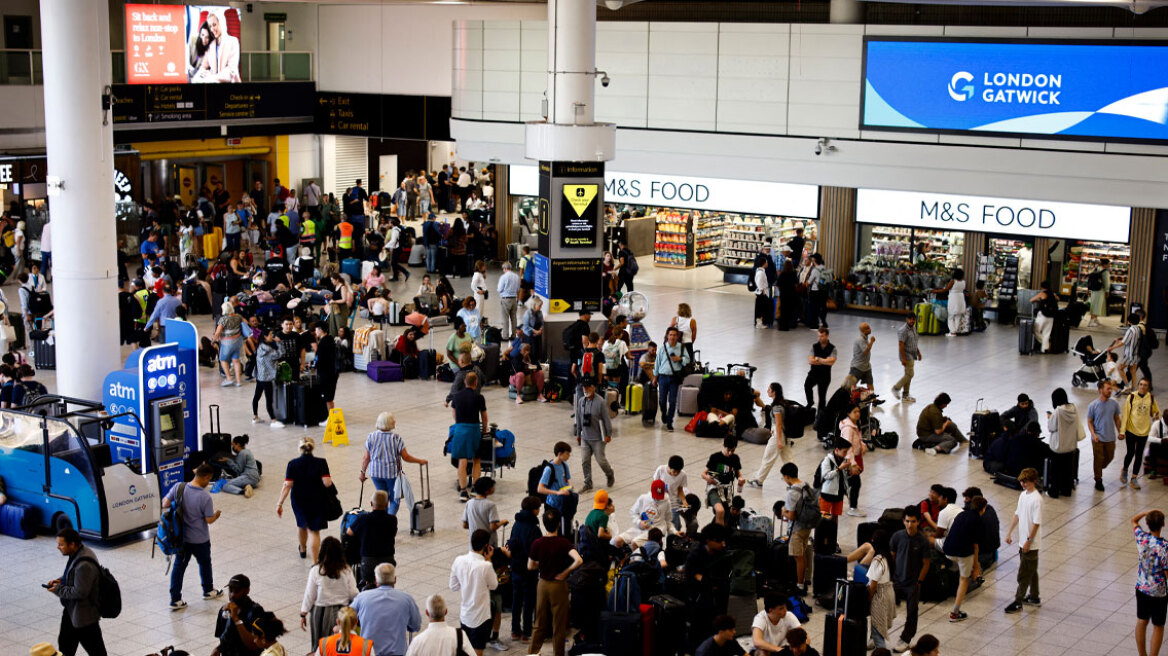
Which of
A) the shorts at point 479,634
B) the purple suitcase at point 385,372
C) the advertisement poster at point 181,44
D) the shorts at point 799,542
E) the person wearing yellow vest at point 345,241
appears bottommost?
the shorts at point 479,634

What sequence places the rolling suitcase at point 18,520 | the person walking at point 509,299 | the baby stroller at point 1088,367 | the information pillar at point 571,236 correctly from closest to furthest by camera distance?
the rolling suitcase at point 18,520 < the baby stroller at point 1088,367 < the information pillar at point 571,236 < the person walking at point 509,299

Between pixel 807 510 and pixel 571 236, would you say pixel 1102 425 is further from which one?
pixel 571 236

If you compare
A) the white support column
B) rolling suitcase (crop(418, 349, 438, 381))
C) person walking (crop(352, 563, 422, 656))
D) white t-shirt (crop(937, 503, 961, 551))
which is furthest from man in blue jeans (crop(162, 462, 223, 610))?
rolling suitcase (crop(418, 349, 438, 381))

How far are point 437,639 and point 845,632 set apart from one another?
Answer: 372 centimetres

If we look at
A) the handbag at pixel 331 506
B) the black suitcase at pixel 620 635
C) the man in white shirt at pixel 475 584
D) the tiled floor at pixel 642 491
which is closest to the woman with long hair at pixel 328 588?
the man in white shirt at pixel 475 584

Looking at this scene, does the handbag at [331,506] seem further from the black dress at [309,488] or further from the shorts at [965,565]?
the shorts at [965,565]

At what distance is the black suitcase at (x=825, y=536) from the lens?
14.1 metres

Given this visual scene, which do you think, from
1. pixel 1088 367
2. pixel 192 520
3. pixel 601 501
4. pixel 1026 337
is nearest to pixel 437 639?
pixel 601 501

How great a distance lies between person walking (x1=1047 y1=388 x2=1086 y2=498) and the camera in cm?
1700

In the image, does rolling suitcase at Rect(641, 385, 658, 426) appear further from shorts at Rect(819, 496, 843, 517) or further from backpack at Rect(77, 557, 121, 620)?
backpack at Rect(77, 557, 121, 620)

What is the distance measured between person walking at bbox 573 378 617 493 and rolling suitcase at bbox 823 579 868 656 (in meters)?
4.92

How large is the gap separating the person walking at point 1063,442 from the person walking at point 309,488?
8651 millimetres

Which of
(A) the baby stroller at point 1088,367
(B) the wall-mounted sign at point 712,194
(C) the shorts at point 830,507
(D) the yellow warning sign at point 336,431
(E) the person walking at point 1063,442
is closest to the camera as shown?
(C) the shorts at point 830,507

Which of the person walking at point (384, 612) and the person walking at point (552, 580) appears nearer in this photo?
the person walking at point (384, 612)
